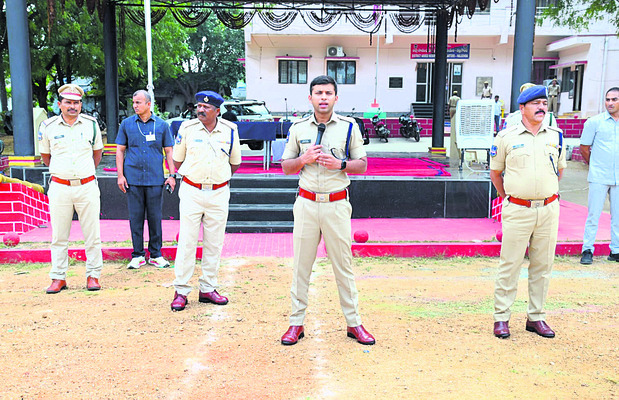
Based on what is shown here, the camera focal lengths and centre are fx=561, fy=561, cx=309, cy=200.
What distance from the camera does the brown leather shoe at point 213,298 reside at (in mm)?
5273

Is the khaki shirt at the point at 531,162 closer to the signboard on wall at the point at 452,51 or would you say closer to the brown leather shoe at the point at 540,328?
the brown leather shoe at the point at 540,328

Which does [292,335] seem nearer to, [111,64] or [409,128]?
[111,64]

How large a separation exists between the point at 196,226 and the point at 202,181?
423 mm

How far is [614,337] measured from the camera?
442 centimetres

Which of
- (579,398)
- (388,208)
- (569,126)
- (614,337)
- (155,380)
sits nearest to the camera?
(579,398)

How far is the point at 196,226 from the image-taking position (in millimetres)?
5117

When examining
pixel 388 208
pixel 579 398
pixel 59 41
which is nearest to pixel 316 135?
pixel 579 398

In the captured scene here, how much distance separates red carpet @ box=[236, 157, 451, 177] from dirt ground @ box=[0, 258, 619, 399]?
14.7 feet

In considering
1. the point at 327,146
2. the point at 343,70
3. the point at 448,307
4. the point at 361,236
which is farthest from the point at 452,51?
the point at 327,146

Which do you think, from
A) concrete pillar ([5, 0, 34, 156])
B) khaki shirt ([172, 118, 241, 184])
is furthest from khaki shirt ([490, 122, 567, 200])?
concrete pillar ([5, 0, 34, 156])

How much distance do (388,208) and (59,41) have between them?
1450 cm

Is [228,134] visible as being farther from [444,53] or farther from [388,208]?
[444,53]

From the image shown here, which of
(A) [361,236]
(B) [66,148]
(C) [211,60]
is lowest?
(A) [361,236]

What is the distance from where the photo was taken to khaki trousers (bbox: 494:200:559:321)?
4402 millimetres
